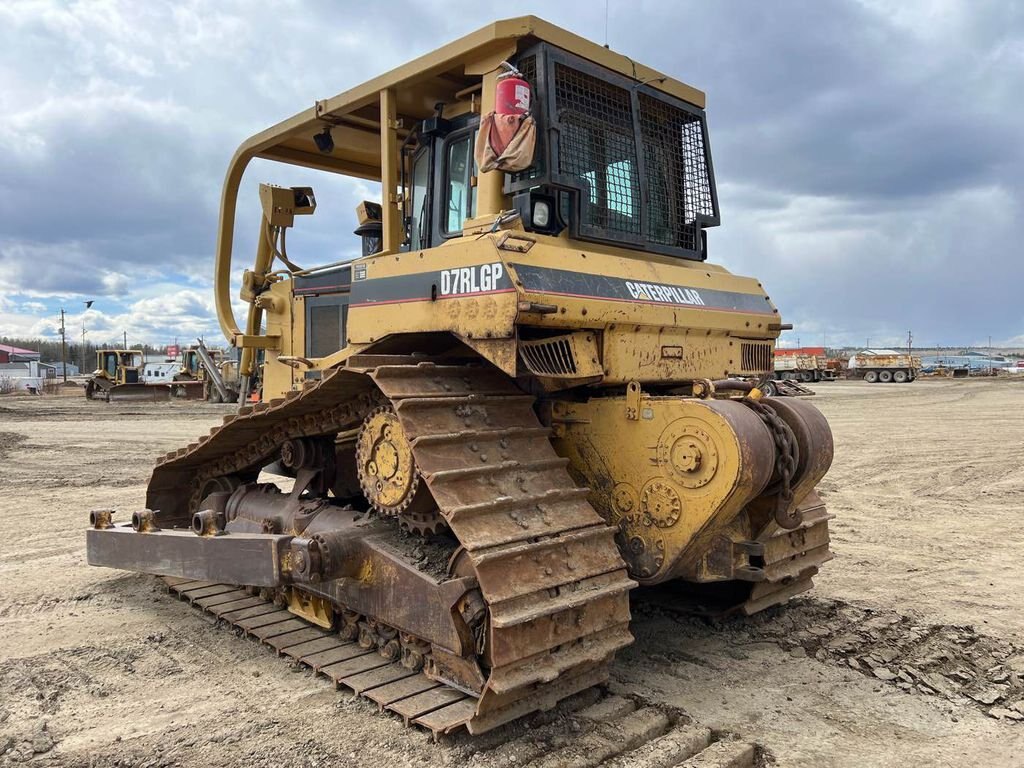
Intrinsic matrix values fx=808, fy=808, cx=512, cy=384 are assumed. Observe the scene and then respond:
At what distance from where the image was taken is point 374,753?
3510 millimetres

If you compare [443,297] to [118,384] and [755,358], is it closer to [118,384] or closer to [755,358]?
[755,358]

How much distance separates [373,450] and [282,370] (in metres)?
2.21

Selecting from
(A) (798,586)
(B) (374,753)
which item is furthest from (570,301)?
(A) (798,586)

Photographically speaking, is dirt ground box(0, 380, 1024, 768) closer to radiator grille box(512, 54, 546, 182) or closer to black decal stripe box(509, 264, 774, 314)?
black decal stripe box(509, 264, 774, 314)

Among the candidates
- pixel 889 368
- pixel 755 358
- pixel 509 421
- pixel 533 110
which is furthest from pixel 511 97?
pixel 889 368

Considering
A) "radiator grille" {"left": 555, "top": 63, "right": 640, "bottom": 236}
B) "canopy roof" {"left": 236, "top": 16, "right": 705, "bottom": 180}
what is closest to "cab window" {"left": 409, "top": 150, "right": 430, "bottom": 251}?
"canopy roof" {"left": 236, "top": 16, "right": 705, "bottom": 180}

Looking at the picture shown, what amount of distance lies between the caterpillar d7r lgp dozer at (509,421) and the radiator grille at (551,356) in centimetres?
1

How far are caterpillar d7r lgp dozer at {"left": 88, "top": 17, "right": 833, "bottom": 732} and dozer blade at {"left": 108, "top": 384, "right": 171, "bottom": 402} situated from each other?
30040 mm

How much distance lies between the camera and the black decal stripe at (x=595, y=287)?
3.95m

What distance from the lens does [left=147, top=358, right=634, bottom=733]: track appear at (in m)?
3.43

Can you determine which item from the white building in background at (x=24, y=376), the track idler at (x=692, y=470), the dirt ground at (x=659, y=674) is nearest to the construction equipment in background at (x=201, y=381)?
the white building in background at (x=24, y=376)

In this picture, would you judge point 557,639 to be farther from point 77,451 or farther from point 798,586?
point 77,451

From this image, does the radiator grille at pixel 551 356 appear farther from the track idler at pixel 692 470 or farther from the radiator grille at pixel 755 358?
the radiator grille at pixel 755 358

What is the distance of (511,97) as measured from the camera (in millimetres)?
3963
